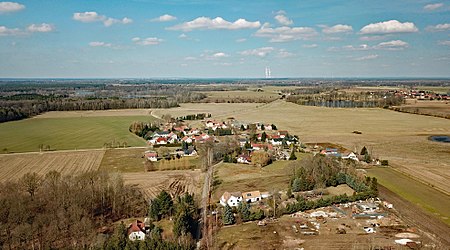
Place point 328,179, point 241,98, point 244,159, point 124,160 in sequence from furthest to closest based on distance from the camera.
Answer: point 241,98 → point 124,160 → point 244,159 → point 328,179

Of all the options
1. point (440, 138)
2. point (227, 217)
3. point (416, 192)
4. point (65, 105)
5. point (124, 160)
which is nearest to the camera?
point (227, 217)

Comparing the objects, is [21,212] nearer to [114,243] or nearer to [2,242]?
[2,242]

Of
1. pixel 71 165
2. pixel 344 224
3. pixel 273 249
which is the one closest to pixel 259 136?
pixel 71 165

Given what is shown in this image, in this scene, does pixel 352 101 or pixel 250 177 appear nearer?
pixel 250 177

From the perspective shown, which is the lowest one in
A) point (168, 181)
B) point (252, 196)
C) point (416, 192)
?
point (168, 181)

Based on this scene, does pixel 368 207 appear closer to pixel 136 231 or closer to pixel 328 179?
pixel 328 179

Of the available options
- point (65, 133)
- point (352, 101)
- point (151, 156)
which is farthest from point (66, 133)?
point (352, 101)

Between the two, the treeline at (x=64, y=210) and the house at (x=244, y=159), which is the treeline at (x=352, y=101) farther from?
the treeline at (x=64, y=210)

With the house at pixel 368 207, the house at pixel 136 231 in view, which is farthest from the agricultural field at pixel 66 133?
the house at pixel 368 207
